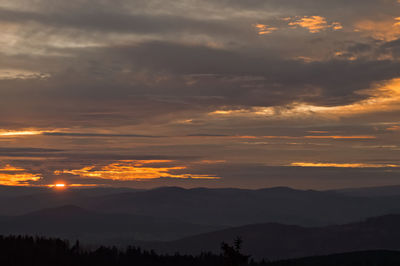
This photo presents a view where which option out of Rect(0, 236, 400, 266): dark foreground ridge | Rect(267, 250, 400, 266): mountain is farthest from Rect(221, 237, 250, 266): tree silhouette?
Rect(267, 250, 400, 266): mountain

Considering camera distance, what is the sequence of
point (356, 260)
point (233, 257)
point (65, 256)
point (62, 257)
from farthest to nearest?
point (356, 260) < point (65, 256) < point (62, 257) < point (233, 257)

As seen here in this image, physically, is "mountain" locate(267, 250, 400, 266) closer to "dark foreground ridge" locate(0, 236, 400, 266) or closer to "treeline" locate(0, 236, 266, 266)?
"dark foreground ridge" locate(0, 236, 400, 266)

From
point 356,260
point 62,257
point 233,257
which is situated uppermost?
point 233,257

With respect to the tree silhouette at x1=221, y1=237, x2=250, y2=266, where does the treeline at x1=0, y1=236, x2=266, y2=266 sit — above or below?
below

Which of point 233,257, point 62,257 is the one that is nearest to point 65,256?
point 62,257

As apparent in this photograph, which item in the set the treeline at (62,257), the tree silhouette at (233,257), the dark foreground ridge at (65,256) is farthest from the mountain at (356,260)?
the tree silhouette at (233,257)

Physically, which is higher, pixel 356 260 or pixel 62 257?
pixel 62 257

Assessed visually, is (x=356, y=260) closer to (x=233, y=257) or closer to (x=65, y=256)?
(x=65, y=256)

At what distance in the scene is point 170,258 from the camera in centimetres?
13062

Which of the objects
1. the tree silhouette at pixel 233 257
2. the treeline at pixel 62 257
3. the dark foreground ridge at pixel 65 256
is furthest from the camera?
the dark foreground ridge at pixel 65 256

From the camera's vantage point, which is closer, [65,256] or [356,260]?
[65,256]

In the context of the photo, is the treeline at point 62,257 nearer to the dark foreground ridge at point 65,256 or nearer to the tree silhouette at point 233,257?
the dark foreground ridge at point 65,256

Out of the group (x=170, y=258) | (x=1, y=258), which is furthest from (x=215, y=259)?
(x=1, y=258)

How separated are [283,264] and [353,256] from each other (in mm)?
44274
